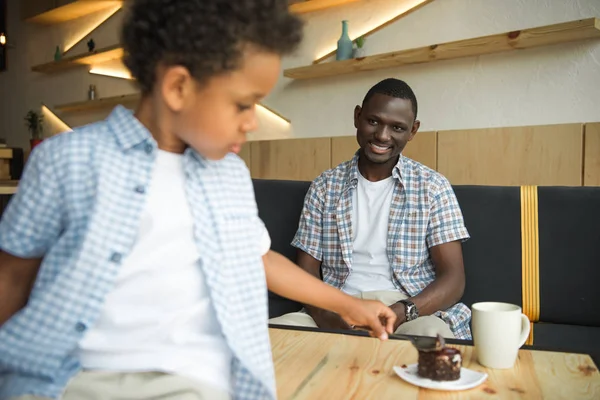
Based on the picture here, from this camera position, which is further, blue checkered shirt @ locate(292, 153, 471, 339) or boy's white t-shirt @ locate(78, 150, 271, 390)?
blue checkered shirt @ locate(292, 153, 471, 339)

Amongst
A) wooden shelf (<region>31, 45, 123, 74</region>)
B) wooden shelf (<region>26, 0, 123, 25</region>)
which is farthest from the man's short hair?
wooden shelf (<region>26, 0, 123, 25</region>)

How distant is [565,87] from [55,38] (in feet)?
20.2

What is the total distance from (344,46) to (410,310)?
9.01ft

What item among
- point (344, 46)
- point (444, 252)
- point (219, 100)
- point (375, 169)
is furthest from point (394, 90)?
point (344, 46)

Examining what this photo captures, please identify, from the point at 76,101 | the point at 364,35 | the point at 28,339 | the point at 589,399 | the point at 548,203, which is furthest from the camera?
the point at 76,101

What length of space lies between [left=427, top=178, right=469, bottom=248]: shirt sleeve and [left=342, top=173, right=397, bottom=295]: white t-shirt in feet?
0.52

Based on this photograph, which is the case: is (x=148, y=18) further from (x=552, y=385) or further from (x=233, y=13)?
(x=552, y=385)

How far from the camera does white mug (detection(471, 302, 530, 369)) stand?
1.11 metres

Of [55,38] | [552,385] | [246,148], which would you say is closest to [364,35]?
[246,148]

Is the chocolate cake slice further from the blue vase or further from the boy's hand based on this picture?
the blue vase

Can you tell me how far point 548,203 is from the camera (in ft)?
6.71

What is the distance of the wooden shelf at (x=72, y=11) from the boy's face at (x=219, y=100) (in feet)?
19.4

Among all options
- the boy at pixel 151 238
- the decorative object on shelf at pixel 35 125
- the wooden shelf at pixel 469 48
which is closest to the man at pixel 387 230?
the boy at pixel 151 238

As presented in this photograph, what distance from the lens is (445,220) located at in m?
2.01
